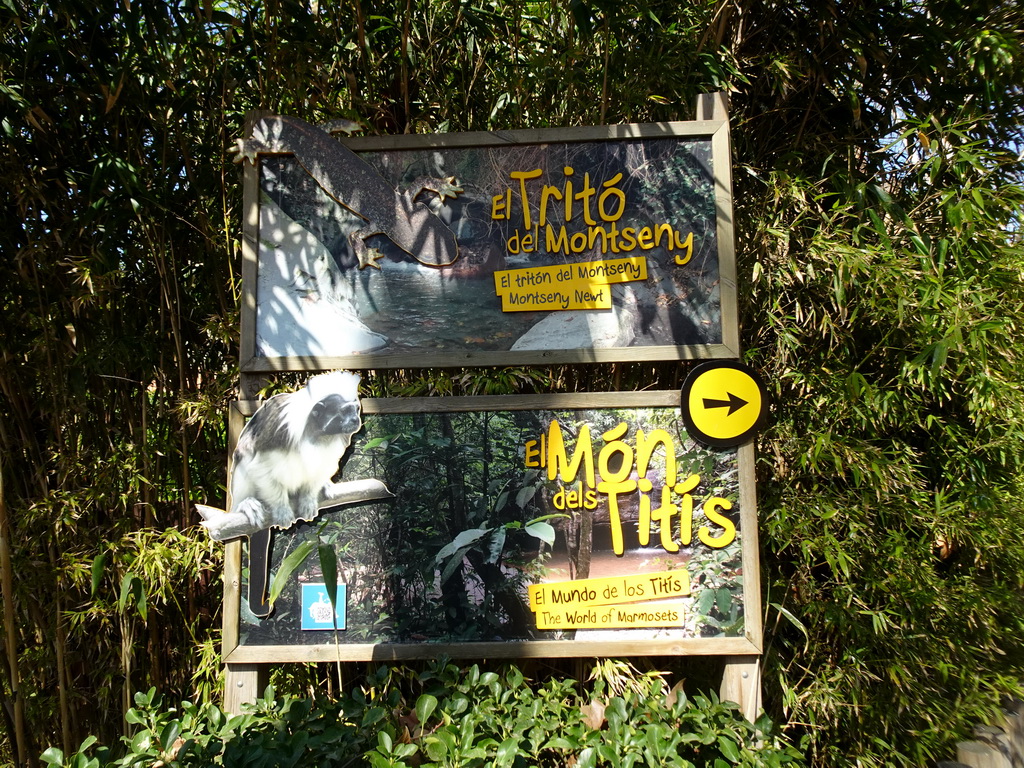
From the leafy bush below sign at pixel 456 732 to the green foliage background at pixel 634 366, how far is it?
0.39 metres

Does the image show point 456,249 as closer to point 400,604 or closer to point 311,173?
point 311,173

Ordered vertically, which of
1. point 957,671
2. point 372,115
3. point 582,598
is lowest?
point 957,671

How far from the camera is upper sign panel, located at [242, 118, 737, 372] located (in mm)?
2133

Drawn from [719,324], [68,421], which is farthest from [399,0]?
[68,421]

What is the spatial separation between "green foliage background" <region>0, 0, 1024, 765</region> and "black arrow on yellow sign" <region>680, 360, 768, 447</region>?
0.74ft

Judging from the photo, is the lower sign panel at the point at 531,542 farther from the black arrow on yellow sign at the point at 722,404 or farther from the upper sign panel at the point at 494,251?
the upper sign panel at the point at 494,251

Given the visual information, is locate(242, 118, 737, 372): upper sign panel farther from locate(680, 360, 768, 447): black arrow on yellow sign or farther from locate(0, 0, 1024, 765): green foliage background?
locate(0, 0, 1024, 765): green foliage background

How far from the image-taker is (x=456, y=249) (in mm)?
2166

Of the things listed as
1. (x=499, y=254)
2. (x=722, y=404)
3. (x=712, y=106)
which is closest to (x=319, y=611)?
(x=499, y=254)

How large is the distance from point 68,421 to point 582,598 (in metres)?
1.73

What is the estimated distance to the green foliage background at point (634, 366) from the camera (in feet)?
6.81

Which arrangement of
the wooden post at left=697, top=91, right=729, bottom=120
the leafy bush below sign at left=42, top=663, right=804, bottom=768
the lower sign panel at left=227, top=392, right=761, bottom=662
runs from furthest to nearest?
the wooden post at left=697, top=91, right=729, bottom=120 < the lower sign panel at left=227, top=392, right=761, bottom=662 < the leafy bush below sign at left=42, top=663, right=804, bottom=768

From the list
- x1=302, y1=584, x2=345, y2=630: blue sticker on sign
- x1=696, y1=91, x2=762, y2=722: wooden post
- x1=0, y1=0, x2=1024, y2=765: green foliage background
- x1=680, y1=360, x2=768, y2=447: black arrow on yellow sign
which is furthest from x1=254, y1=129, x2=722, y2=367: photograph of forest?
x1=696, y1=91, x2=762, y2=722: wooden post

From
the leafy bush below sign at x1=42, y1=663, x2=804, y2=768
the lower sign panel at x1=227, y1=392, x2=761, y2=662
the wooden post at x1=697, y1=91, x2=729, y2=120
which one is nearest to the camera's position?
the leafy bush below sign at x1=42, y1=663, x2=804, y2=768
